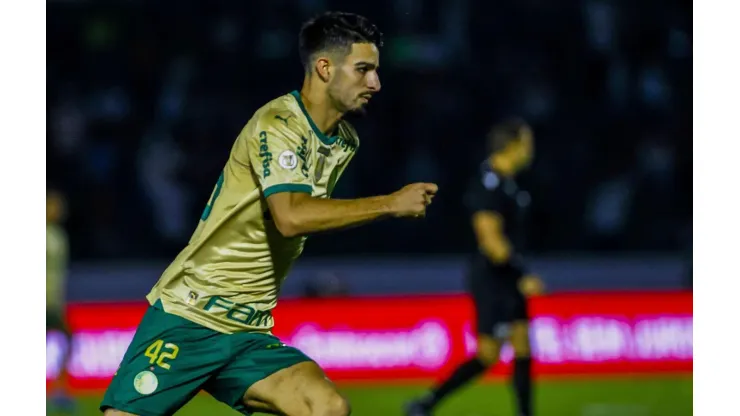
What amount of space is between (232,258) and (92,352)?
495 cm

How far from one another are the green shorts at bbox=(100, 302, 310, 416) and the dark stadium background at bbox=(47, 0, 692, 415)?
5.13 metres

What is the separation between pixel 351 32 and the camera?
414 cm

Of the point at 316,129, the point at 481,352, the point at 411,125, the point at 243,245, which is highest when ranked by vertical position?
the point at 411,125

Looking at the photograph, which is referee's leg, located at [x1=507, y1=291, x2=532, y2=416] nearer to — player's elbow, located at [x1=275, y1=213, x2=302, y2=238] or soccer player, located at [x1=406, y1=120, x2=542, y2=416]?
soccer player, located at [x1=406, y1=120, x2=542, y2=416]

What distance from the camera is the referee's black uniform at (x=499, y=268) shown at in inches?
292

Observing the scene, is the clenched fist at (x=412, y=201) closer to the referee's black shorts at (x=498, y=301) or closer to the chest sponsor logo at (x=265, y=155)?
the chest sponsor logo at (x=265, y=155)

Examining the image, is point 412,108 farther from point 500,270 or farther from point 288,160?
point 288,160

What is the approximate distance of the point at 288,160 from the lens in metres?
3.96

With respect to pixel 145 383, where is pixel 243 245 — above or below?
above

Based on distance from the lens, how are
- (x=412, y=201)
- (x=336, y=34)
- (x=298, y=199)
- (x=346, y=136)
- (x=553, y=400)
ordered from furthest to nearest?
(x=553, y=400) < (x=346, y=136) < (x=336, y=34) < (x=298, y=199) < (x=412, y=201)

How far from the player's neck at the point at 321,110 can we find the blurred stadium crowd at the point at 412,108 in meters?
5.83

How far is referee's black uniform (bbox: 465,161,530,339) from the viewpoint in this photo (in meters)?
7.41

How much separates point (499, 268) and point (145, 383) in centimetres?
370

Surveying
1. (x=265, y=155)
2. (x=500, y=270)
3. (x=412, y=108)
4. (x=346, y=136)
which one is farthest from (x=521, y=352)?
(x=265, y=155)
